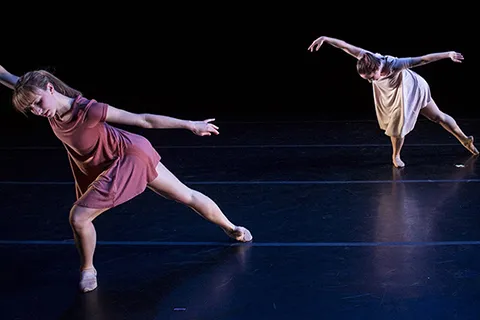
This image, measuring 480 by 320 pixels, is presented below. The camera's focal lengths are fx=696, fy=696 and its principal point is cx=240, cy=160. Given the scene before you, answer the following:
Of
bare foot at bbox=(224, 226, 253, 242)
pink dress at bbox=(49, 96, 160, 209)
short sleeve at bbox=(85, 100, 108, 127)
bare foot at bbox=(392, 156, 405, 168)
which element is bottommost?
bare foot at bbox=(392, 156, 405, 168)

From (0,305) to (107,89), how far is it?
259 inches

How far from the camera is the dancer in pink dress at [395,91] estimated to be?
4.46 meters

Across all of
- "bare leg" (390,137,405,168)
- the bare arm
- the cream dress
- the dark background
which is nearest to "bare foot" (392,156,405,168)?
"bare leg" (390,137,405,168)

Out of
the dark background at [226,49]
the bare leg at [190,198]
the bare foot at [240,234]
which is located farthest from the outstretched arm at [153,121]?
the dark background at [226,49]

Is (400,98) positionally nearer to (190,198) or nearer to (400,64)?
(400,64)

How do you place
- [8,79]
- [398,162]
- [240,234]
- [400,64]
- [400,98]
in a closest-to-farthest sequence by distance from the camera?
[8,79]
[240,234]
[400,64]
[400,98]
[398,162]

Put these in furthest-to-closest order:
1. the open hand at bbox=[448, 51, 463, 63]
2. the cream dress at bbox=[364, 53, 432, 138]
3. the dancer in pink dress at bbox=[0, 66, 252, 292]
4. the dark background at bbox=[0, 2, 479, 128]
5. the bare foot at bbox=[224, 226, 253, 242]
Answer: the dark background at bbox=[0, 2, 479, 128] → the cream dress at bbox=[364, 53, 432, 138] → the open hand at bbox=[448, 51, 463, 63] → the bare foot at bbox=[224, 226, 253, 242] → the dancer in pink dress at bbox=[0, 66, 252, 292]

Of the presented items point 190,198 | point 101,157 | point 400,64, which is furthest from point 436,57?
point 101,157

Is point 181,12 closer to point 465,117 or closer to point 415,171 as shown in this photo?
point 465,117

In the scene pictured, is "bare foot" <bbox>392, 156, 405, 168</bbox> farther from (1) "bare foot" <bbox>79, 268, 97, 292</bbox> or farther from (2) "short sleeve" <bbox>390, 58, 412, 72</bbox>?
(1) "bare foot" <bbox>79, 268, 97, 292</bbox>

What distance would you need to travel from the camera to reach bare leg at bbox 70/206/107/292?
8.68ft

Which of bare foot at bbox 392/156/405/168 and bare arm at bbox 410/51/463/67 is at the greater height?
bare arm at bbox 410/51/463/67

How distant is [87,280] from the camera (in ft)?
9.12

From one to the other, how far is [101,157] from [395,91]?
101 inches
